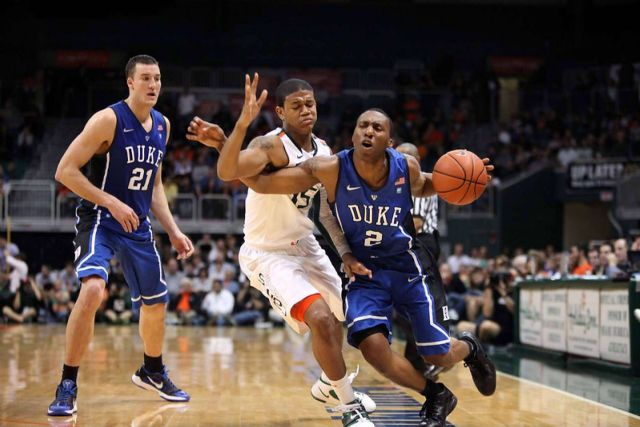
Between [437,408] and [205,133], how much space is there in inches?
Result: 88.6

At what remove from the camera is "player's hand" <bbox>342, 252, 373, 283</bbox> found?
5.77 metres

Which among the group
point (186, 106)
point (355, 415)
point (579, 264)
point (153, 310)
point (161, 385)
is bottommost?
point (161, 385)

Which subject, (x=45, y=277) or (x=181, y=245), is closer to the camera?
(x=181, y=245)

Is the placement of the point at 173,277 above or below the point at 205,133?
below

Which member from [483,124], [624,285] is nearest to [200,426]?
[624,285]

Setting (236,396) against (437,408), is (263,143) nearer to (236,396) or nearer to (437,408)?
(437,408)

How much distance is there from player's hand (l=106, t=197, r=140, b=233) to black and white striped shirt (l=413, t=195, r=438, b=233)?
2758 mm

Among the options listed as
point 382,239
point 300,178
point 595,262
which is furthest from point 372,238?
point 595,262

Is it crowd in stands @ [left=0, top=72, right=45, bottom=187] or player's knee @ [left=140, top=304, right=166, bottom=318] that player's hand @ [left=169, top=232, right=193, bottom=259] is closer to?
player's knee @ [left=140, top=304, right=166, bottom=318]

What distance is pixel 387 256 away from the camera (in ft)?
19.5

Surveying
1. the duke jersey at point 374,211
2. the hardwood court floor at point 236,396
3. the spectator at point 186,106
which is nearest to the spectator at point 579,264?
the hardwood court floor at point 236,396

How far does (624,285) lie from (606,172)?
1201cm

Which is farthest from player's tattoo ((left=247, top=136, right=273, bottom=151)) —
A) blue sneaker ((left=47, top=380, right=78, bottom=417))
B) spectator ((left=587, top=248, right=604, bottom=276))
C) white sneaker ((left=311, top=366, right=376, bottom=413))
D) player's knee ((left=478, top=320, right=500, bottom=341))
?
player's knee ((left=478, top=320, right=500, bottom=341))

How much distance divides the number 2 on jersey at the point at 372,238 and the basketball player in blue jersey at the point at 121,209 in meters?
1.65
